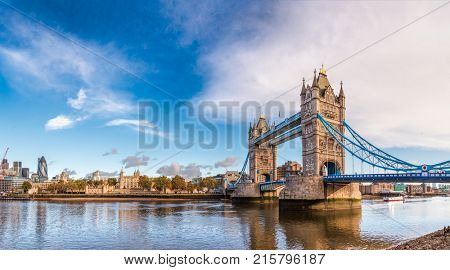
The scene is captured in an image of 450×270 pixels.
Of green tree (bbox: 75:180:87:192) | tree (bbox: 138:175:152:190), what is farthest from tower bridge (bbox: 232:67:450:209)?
green tree (bbox: 75:180:87:192)

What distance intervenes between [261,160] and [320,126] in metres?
31.3

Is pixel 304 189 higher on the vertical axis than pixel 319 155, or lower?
lower

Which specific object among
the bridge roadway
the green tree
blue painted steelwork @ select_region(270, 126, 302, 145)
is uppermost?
blue painted steelwork @ select_region(270, 126, 302, 145)

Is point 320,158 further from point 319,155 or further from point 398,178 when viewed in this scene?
point 398,178

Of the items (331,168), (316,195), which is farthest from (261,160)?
(316,195)

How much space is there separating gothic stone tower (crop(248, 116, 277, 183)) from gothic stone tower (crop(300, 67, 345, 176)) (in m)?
25.1

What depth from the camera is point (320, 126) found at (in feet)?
145

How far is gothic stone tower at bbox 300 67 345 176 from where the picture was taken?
4378cm

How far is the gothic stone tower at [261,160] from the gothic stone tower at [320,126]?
25136 mm

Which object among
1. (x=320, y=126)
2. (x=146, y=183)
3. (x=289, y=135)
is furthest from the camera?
(x=146, y=183)

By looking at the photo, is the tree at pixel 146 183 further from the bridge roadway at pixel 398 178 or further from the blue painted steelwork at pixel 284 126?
the bridge roadway at pixel 398 178

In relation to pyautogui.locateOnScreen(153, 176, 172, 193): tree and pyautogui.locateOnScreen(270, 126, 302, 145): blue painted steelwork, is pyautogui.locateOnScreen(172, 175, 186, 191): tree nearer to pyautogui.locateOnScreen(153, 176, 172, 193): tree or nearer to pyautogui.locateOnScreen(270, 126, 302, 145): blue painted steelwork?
pyautogui.locateOnScreen(153, 176, 172, 193): tree

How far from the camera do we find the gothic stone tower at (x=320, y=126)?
4378 cm
